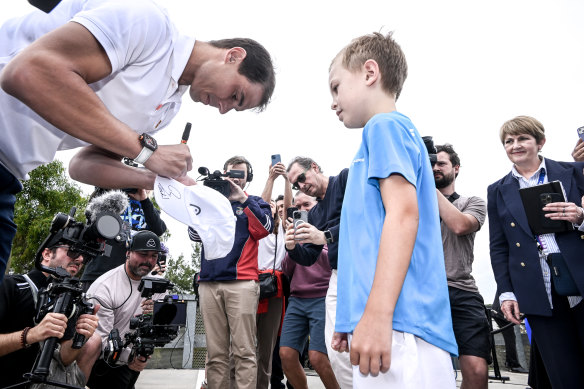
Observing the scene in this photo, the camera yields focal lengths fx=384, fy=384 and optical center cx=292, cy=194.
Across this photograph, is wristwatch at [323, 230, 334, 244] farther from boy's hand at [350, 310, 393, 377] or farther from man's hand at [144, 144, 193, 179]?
boy's hand at [350, 310, 393, 377]

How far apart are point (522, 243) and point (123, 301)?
3.53 metres

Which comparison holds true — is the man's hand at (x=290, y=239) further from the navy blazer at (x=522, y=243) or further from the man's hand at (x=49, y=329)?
the man's hand at (x=49, y=329)

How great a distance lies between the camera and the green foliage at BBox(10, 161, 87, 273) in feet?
70.0

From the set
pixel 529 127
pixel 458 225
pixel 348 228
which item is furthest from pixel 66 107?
pixel 529 127

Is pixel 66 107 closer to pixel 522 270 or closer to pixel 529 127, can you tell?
pixel 522 270

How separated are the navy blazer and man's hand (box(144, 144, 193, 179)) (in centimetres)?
223

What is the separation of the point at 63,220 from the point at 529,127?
10.4ft

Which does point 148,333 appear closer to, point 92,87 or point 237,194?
point 237,194

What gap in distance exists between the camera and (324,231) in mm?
3066

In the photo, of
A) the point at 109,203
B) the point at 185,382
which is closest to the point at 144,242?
the point at 109,203

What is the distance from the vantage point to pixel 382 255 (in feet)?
3.86

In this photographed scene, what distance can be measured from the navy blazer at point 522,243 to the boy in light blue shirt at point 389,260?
4.73 ft

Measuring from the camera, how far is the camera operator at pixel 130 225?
4125 mm

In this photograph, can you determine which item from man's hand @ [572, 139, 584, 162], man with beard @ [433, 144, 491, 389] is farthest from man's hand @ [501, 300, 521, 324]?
man's hand @ [572, 139, 584, 162]
